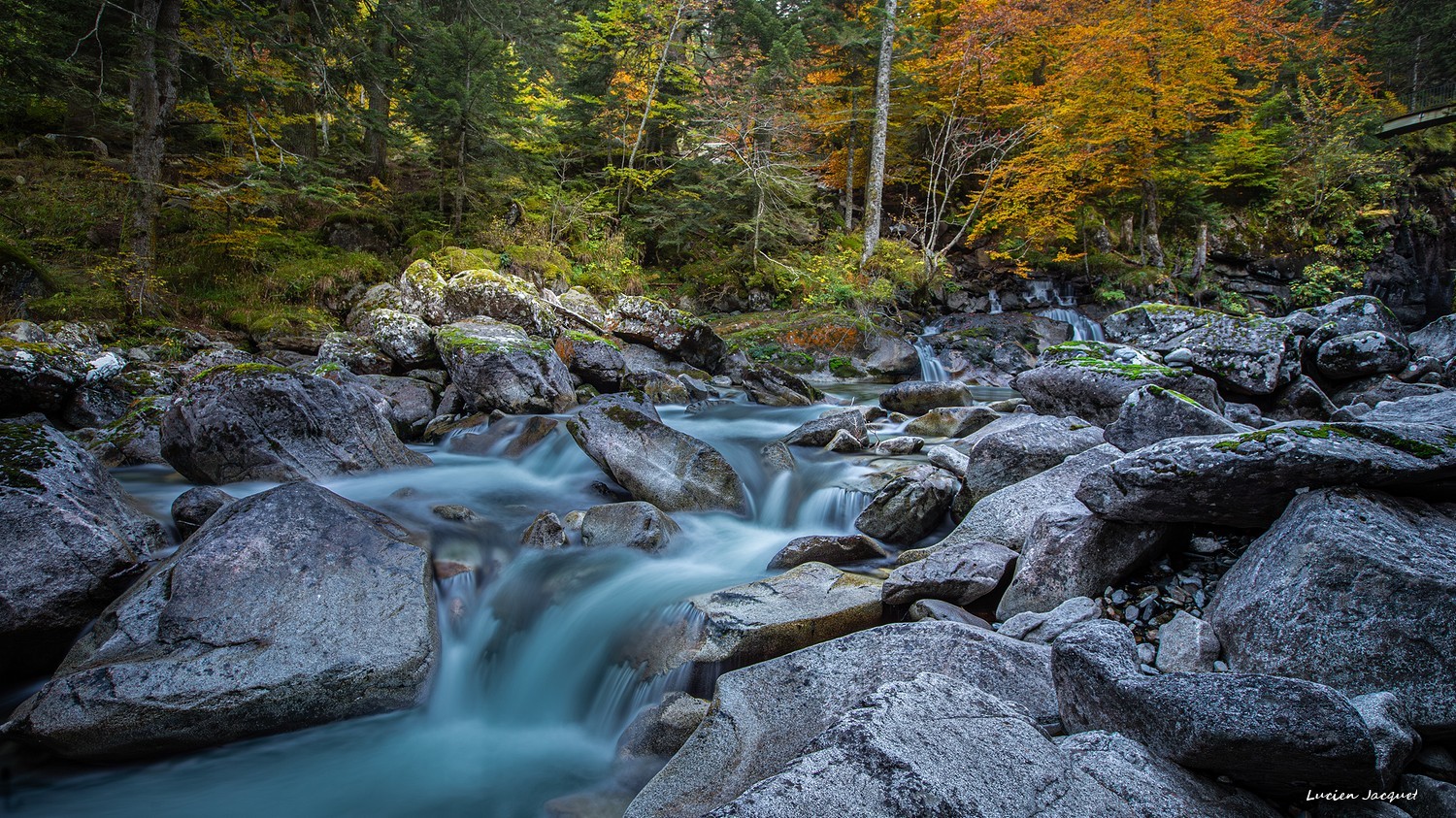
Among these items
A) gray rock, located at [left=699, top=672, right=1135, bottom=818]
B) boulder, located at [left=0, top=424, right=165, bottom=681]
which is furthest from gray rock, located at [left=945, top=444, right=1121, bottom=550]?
boulder, located at [left=0, top=424, right=165, bottom=681]

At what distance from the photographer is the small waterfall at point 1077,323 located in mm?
17328

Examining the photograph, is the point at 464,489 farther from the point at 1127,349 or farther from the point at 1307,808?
the point at 1127,349

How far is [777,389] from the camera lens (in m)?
12.3

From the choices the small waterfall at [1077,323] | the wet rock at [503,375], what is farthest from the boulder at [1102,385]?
the small waterfall at [1077,323]

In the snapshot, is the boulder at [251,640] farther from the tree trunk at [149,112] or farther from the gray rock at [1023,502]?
the tree trunk at [149,112]

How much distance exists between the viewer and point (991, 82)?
60.2 ft

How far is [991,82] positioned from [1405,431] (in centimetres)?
1850

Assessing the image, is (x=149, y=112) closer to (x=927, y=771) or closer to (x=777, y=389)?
(x=777, y=389)

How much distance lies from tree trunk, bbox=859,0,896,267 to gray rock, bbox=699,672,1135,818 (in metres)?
17.1

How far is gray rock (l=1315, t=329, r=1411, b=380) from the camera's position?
9547 millimetres

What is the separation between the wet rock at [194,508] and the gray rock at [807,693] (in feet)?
15.9

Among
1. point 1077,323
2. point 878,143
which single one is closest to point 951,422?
point 1077,323

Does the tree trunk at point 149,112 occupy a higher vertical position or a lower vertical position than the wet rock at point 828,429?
higher

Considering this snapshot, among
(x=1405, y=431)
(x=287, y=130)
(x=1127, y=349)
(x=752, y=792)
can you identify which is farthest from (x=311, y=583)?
(x=287, y=130)
